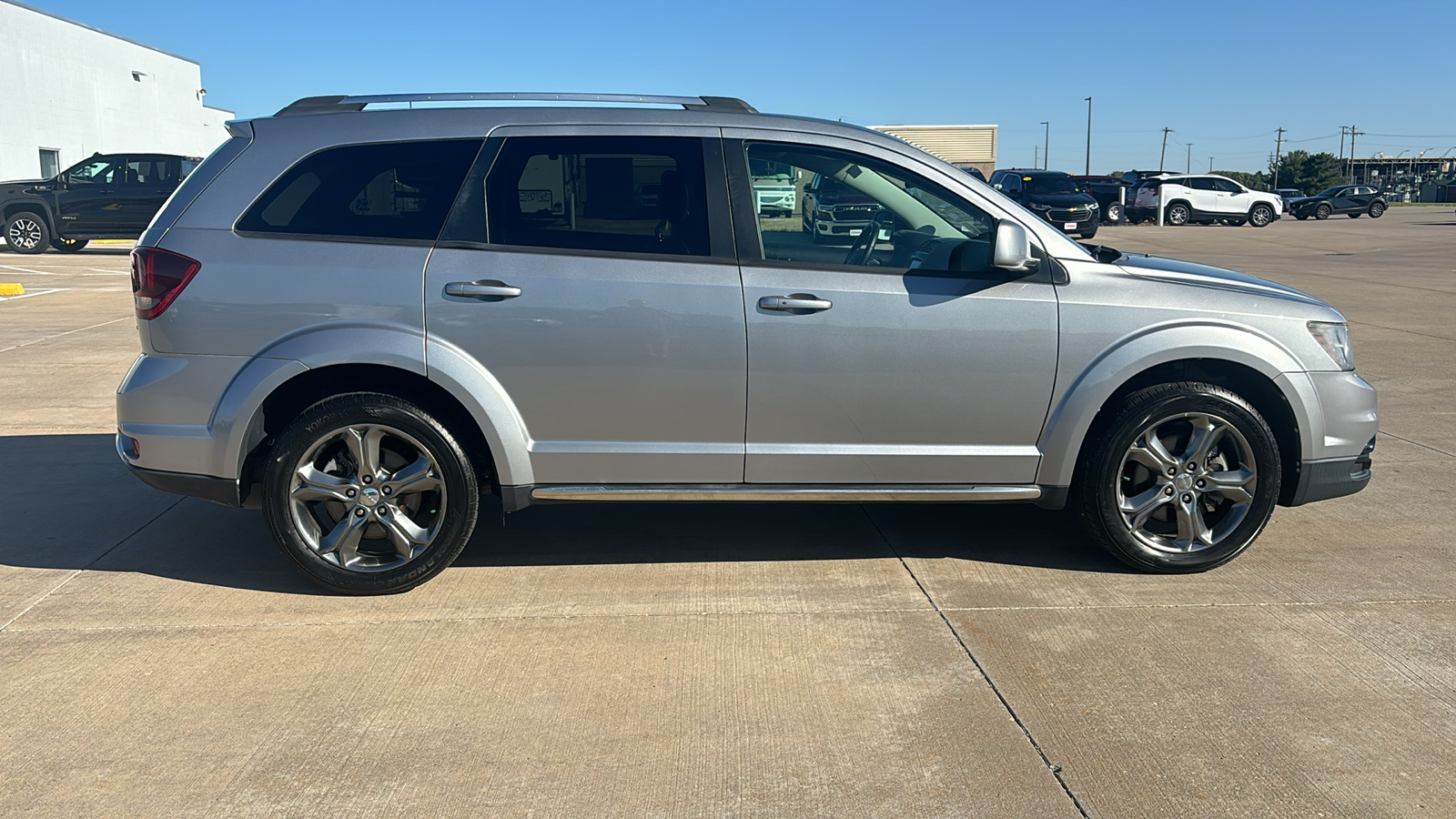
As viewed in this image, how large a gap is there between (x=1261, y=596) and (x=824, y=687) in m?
1.94

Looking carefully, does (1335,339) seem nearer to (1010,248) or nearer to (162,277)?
(1010,248)

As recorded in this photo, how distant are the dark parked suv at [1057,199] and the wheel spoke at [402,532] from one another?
85.8ft

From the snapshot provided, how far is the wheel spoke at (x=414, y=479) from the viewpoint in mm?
4500

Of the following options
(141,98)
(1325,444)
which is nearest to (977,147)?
(141,98)

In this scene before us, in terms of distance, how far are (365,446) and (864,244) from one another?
2.08m

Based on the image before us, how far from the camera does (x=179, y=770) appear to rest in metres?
3.23

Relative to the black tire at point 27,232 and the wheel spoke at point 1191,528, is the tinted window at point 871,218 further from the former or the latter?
the black tire at point 27,232

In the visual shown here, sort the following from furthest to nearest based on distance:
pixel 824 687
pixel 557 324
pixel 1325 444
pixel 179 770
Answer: pixel 1325 444, pixel 557 324, pixel 824 687, pixel 179 770

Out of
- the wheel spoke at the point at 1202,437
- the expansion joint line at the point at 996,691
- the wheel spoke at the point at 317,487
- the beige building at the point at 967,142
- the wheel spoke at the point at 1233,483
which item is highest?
the beige building at the point at 967,142

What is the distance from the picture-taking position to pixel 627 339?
14.5 feet

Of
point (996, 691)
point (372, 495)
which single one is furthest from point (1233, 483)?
point (372, 495)

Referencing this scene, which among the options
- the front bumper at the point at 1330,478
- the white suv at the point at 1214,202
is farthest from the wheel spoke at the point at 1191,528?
the white suv at the point at 1214,202

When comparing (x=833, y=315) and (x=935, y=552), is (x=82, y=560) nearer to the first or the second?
(x=833, y=315)

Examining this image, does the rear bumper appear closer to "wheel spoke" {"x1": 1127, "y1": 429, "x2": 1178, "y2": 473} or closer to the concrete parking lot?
the concrete parking lot
